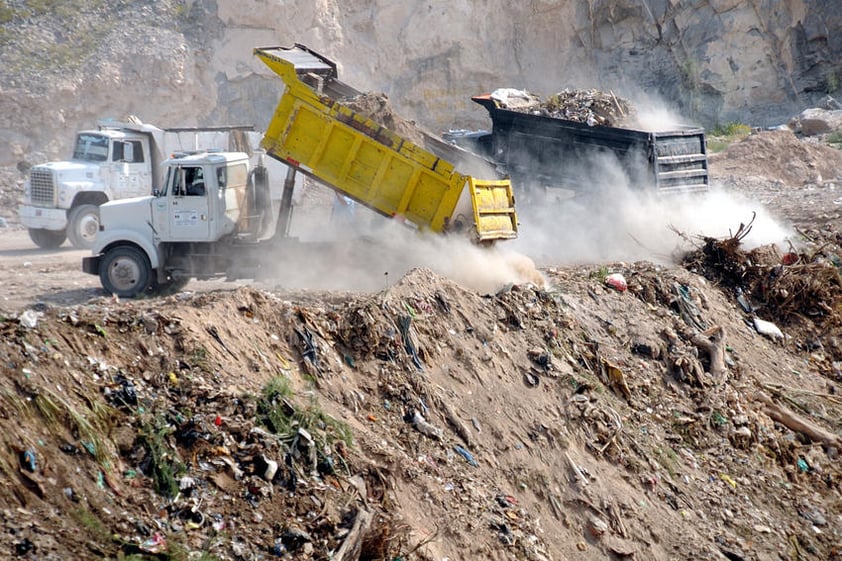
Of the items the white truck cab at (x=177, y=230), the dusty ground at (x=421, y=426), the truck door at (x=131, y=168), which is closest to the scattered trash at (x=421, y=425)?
the dusty ground at (x=421, y=426)

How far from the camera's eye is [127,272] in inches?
460

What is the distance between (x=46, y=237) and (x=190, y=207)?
6599mm

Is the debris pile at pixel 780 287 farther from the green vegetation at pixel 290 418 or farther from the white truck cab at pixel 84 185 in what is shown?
the white truck cab at pixel 84 185

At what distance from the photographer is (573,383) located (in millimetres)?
8422

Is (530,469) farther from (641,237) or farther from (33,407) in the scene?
(641,237)

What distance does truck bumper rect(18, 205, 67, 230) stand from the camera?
16684 millimetres

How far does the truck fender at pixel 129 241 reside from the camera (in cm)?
1160

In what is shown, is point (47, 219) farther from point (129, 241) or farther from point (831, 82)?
point (831, 82)

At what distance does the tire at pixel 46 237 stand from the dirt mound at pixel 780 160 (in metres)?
14.0

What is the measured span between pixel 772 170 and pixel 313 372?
17.7 metres

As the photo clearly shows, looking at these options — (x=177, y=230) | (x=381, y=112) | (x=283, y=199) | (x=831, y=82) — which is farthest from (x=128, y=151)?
(x=831, y=82)

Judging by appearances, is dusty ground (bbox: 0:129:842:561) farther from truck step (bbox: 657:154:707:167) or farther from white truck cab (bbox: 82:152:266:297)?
truck step (bbox: 657:154:707:167)

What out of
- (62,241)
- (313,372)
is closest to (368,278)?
(313,372)

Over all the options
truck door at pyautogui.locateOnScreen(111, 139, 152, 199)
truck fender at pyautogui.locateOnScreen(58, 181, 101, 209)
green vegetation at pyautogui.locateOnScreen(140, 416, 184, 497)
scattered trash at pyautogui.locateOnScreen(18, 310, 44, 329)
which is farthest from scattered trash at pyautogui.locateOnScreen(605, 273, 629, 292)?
truck fender at pyautogui.locateOnScreen(58, 181, 101, 209)
